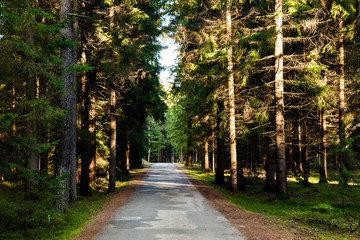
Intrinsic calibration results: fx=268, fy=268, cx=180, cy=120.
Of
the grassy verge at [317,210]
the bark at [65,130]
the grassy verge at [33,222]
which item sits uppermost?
the bark at [65,130]

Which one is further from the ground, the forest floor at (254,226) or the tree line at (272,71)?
the tree line at (272,71)

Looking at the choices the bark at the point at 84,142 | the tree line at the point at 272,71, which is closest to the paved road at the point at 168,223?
the tree line at the point at 272,71

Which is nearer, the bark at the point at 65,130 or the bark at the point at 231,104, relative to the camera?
the bark at the point at 65,130

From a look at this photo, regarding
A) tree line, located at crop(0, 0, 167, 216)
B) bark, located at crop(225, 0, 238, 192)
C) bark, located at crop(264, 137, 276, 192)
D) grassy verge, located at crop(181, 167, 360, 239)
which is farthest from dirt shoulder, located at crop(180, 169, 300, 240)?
tree line, located at crop(0, 0, 167, 216)

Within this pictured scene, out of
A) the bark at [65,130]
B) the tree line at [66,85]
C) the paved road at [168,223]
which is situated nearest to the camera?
the paved road at [168,223]

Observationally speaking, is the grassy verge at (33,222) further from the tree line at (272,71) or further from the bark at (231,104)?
the bark at (231,104)

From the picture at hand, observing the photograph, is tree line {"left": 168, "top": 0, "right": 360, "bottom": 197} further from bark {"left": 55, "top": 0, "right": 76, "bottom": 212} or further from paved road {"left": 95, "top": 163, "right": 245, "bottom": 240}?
bark {"left": 55, "top": 0, "right": 76, "bottom": 212}

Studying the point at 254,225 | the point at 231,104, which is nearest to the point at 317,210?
the point at 254,225

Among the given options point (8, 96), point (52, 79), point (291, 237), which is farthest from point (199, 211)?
point (8, 96)

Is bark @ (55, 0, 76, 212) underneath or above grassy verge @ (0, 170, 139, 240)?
above

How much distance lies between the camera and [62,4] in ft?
35.2

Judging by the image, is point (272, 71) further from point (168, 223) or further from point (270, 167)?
point (168, 223)

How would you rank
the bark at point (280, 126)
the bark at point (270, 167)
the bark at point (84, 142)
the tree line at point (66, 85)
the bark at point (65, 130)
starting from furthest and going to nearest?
the bark at point (270, 167) < the bark at point (84, 142) < the bark at point (280, 126) < the bark at point (65, 130) < the tree line at point (66, 85)

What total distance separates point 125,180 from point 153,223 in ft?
49.3
